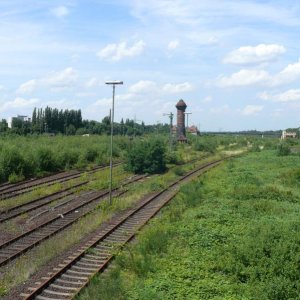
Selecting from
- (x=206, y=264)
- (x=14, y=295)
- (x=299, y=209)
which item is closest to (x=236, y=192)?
(x=299, y=209)

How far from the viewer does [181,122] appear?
91.4 meters

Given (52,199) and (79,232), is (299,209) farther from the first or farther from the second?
(52,199)

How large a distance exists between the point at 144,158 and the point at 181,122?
167ft

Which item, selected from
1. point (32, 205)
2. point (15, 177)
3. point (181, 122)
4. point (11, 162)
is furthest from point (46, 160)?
point (181, 122)

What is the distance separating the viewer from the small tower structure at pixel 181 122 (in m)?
89.9

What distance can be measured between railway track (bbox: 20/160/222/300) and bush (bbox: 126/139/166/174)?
18.9 m

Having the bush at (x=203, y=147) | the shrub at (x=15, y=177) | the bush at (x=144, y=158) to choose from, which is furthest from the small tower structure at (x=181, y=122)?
the shrub at (x=15, y=177)

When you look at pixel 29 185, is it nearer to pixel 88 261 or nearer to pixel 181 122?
pixel 88 261

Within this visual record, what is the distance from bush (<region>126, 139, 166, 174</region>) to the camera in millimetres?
41031

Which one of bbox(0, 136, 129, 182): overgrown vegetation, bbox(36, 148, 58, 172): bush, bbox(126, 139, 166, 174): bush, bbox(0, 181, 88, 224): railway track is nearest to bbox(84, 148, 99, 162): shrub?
bbox(0, 136, 129, 182): overgrown vegetation

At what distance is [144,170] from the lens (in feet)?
135

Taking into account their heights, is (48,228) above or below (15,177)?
below

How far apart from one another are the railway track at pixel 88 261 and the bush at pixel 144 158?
1888 centimetres

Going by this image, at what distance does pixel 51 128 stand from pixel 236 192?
93776 millimetres
